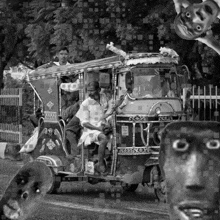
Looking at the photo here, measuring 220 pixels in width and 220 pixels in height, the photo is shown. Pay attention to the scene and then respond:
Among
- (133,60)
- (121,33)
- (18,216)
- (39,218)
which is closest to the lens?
(18,216)

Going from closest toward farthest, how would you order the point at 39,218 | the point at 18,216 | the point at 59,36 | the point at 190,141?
the point at 190,141, the point at 18,216, the point at 39,218, the point at 59,36

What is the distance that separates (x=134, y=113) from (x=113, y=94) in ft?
1.39

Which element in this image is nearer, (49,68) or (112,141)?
(112,141)

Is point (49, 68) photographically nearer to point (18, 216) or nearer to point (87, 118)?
point (87, 118)

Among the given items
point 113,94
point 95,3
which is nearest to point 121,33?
point 95,3

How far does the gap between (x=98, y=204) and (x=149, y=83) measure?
67.6 inches

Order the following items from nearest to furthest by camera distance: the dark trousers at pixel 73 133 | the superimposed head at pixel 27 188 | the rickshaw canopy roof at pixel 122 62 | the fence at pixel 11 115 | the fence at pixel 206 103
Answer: the superimposed head at pixel 27 188 < the rickshaw canopy roof at pixel 122 62 < the dark trousers at pixel 73 133 < the fence at pixel 206 103 < the fence at pixel 11 115

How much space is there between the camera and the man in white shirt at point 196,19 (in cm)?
247

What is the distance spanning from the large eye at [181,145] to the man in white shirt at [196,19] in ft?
0.99

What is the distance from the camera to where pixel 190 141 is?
8.21 ft

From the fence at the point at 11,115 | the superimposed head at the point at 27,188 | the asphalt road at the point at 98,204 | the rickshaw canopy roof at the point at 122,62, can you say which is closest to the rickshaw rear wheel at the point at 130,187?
the asphalt road at the point at 98,204

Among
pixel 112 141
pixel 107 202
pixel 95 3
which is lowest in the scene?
pixel 107 202

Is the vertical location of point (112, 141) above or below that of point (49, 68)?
below
